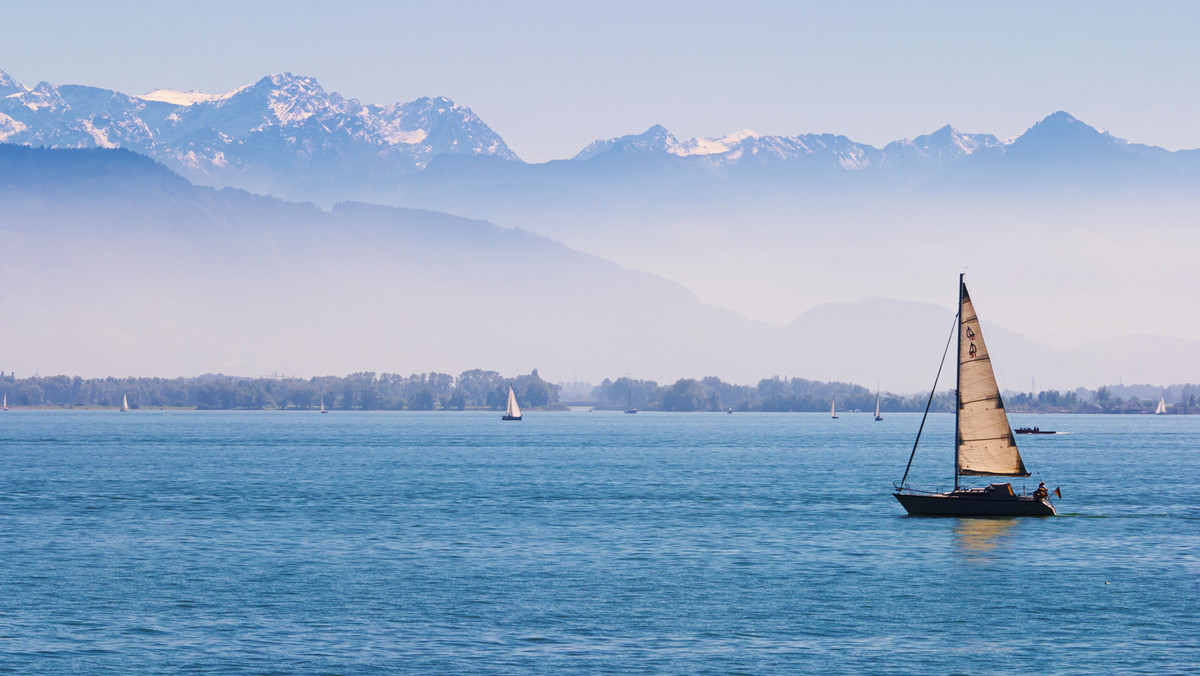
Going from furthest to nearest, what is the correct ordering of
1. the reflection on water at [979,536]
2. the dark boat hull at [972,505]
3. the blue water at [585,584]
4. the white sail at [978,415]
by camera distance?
the dark boat hull at [972,505]
the white sail at [978,415]
the reflection on water at [979,536]
the blue water at [585,584]

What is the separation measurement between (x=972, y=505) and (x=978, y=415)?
7373mm

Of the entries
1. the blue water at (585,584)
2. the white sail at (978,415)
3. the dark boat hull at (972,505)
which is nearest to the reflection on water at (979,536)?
the blue water at (585,584)

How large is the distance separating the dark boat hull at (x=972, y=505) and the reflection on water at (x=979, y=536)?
3.31 ft

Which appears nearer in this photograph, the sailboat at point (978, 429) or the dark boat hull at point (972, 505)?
the sailboat at point (978, 429)

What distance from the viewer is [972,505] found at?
312 ft

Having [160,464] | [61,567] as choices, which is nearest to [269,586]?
[61,567]

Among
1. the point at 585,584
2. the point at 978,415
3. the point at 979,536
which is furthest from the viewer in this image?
the point at 978,415

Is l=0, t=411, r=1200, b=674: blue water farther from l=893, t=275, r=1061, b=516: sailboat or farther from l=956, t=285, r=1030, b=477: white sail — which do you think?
l=956, t=285, r=1030, b=477: white sail

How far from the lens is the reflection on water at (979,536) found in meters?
82.0

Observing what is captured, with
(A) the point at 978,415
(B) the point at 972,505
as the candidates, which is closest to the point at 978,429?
(A) the point at 978,415

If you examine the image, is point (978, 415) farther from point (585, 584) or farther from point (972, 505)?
point (585, 584)

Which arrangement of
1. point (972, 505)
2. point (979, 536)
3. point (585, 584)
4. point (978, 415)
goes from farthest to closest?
1. point (972, 505)
2. point (978, 415)
3. point (979, 536)
4. point (585, 584)

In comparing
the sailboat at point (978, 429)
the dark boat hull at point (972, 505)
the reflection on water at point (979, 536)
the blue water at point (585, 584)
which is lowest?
the blue water at point (585, 584)

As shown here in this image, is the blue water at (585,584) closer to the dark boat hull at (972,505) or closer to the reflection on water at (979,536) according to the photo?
the reflection on water at (979,536)
